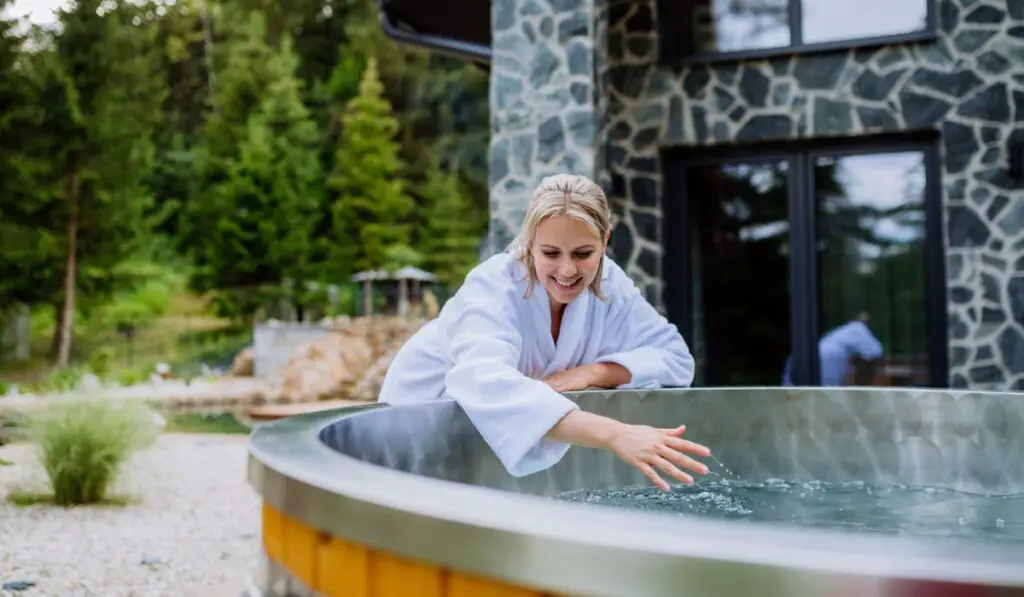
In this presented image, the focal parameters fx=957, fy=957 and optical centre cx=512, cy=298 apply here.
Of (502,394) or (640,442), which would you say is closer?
(640,442)

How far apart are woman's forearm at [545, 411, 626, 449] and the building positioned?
12.8ft

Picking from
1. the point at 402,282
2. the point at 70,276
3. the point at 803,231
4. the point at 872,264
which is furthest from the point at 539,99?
the point at 70,276

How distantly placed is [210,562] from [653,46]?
380 cm

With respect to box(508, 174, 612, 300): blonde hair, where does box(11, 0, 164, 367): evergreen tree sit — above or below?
above

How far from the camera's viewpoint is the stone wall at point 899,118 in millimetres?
5031

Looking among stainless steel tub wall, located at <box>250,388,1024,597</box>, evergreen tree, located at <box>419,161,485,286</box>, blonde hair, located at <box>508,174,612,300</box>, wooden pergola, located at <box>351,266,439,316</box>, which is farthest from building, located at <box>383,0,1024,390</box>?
evergreen tree, located at <box>419,161,485,286</box>

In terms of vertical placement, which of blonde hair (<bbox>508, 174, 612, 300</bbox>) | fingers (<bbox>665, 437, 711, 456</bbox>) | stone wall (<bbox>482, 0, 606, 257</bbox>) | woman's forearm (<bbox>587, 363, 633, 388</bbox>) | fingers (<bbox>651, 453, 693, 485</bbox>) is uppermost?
stone wall (<bbox>482, 0, 606, 257</bbox>)

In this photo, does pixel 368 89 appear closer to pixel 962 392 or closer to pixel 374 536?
pixel 962 392

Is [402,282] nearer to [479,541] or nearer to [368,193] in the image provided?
[368,193]

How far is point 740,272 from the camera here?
566cm

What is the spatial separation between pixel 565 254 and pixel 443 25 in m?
5.82

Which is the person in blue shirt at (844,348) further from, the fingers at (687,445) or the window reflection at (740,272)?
the fingers at (687,445)

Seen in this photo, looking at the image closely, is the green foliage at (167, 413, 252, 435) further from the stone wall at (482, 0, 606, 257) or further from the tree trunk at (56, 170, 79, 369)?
the tree trunk at (56, 170, 79, 369)

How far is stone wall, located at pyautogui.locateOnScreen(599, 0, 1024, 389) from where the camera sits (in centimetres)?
503
